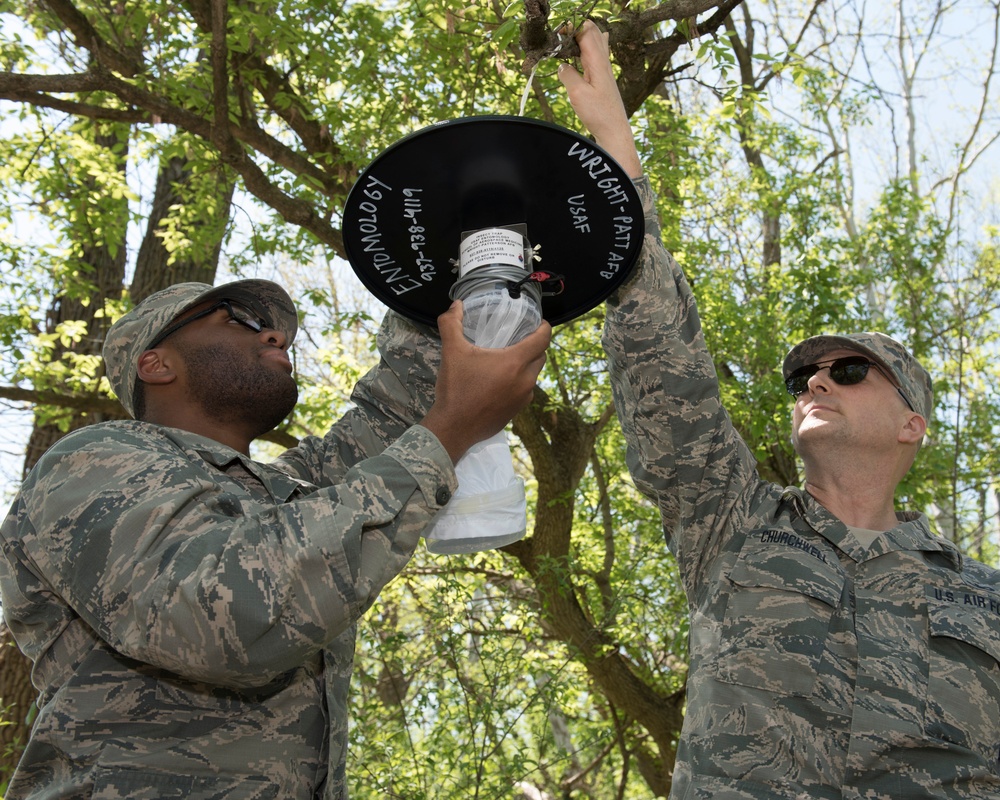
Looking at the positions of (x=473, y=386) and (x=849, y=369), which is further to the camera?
(x=849, y=369)

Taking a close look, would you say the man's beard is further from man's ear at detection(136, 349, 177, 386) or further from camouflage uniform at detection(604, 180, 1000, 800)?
camouflage uniform at detection(604, 180, 1000, 800)

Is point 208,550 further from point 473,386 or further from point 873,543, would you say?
point 873,543

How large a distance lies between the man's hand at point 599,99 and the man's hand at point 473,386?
2.38 ft

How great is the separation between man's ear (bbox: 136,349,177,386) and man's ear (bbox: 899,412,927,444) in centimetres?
209

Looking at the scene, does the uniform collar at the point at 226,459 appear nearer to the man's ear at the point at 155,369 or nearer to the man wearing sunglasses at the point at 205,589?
the man wearing sunglasses at the point at 205,589

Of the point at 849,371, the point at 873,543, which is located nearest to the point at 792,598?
the point at 873,543

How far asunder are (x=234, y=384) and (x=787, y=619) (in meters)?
1.46

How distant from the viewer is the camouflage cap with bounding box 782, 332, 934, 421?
118 inches

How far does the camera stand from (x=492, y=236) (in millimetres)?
2033

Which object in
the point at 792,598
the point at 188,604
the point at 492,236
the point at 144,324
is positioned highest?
the point at 492,236

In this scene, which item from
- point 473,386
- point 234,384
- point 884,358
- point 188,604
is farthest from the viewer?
point 884,358

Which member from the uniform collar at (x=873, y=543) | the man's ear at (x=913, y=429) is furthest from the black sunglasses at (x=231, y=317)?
the man's ear at (x=913, y=429)

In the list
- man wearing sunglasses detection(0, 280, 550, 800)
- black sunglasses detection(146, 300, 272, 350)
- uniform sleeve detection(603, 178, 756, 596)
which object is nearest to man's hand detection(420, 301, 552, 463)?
man wearing sunglasses detection(0, 280, 550, 800)

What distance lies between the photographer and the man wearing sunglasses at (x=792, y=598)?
2.29m
